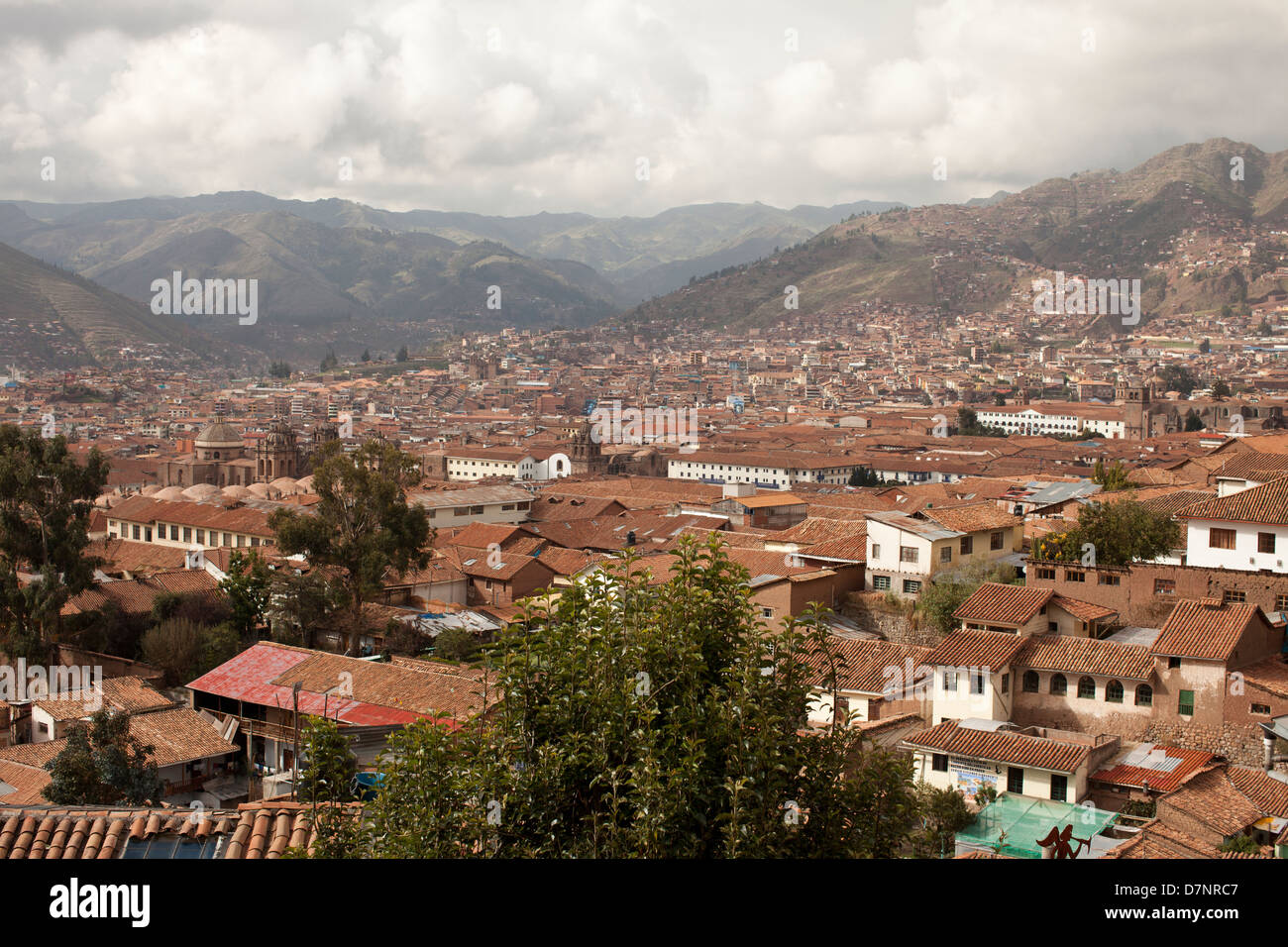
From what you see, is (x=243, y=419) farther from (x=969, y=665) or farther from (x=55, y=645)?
(x=969, y=665)

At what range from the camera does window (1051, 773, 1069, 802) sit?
9.38 meters

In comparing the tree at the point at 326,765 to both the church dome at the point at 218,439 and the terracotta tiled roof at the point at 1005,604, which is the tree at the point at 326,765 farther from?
the church dome at the point at 218,439

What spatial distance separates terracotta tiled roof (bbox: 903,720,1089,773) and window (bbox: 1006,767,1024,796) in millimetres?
94

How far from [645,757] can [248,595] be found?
1517cm

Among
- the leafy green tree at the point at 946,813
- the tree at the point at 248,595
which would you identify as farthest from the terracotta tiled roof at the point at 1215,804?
the tree at the point at 248,595

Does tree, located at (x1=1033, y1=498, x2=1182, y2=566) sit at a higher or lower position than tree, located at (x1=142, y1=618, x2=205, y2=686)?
higher

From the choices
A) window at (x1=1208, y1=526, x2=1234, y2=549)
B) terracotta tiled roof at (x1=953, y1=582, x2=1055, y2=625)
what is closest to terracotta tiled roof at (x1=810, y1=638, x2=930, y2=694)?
terracotta tiled roof at (x1=953, y1=582, x2=1055, y2=625)

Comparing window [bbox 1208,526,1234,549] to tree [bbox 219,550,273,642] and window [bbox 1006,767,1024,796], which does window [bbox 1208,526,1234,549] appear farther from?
tree [bbox 219,550,273,642]

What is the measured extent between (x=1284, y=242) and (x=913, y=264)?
123 ft

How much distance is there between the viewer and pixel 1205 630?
1090cm

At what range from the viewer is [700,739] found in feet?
11.4

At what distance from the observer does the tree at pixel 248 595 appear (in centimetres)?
1716

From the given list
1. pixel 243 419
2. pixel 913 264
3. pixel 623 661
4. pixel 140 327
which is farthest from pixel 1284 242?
pixel 623 661

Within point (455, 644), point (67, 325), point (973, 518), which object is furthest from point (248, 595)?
point (67, 325)
